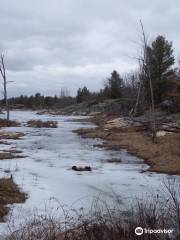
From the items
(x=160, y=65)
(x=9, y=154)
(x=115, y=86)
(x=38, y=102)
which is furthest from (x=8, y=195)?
(x=38, y=102)

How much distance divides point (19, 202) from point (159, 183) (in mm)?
4824

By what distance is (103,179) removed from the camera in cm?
1305

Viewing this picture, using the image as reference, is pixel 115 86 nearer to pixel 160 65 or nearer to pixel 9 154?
pixel 160 65

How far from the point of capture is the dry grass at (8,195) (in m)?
8.93

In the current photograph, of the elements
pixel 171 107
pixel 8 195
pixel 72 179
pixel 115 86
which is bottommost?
pixel 72 179

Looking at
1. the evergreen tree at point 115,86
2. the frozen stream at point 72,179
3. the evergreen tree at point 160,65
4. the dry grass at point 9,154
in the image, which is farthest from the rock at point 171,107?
the evergreen tree at point 115,86

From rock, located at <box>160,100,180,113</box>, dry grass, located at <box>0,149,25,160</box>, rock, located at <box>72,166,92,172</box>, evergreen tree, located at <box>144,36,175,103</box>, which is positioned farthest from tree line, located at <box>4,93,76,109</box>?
rock, located at <box>72,166,92,172</box>

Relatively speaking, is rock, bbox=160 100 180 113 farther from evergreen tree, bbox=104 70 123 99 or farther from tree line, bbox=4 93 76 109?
tree line, bbox=4 93 76 109

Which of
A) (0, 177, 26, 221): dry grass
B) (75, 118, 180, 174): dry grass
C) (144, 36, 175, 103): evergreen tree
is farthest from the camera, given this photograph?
(144, 36, 175, 103): evergreen tree

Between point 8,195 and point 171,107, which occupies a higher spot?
point 171,107

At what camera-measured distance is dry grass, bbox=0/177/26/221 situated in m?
8.93

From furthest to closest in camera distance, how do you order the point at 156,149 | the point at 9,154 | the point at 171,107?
the point at 171,107 → the point at 156,149 → the point at 9,154

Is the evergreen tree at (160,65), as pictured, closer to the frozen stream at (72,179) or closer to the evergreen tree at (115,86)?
the evergreen tree at (115,86)

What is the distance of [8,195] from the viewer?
10078mm
